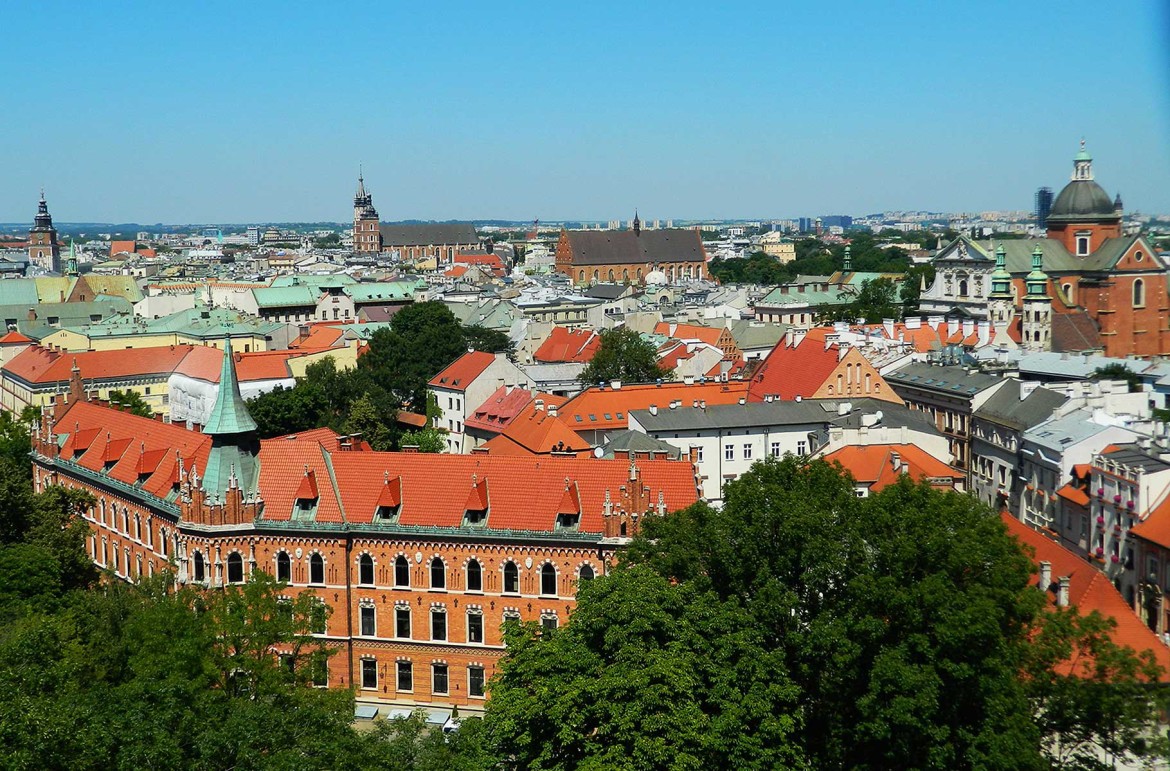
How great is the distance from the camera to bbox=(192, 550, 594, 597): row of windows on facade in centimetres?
4756

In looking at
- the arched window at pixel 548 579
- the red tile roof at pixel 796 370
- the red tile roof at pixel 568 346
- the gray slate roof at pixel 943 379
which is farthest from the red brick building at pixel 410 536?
the red tile roof at pixel 568 346

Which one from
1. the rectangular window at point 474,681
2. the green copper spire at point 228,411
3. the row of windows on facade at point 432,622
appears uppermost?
the green copper spire at point 228,411

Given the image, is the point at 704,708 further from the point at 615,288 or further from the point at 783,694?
the point at 615,288

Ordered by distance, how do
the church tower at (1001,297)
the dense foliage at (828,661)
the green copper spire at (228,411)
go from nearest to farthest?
the dense foliage at (828,661), the green copper spire at (228,411), the church tower at (1001,297)

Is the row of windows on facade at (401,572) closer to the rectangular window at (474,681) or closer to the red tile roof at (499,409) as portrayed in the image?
the rectangular window at (474,681)

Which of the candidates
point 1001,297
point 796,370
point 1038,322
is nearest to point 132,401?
point 796,370

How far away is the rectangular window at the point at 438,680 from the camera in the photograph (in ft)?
159

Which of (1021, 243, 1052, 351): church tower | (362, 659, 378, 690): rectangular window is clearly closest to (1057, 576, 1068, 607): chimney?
(362, 659, 378, 690): rectangular window

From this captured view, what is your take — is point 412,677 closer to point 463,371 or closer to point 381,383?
point 463,371

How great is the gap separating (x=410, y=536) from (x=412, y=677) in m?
4.91

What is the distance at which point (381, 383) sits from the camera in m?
99.2

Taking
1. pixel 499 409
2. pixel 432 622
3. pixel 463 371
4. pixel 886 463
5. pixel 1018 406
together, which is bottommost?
pixel 432 622

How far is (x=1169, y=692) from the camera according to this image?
121ft

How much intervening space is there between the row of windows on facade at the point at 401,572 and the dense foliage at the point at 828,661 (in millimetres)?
8424
